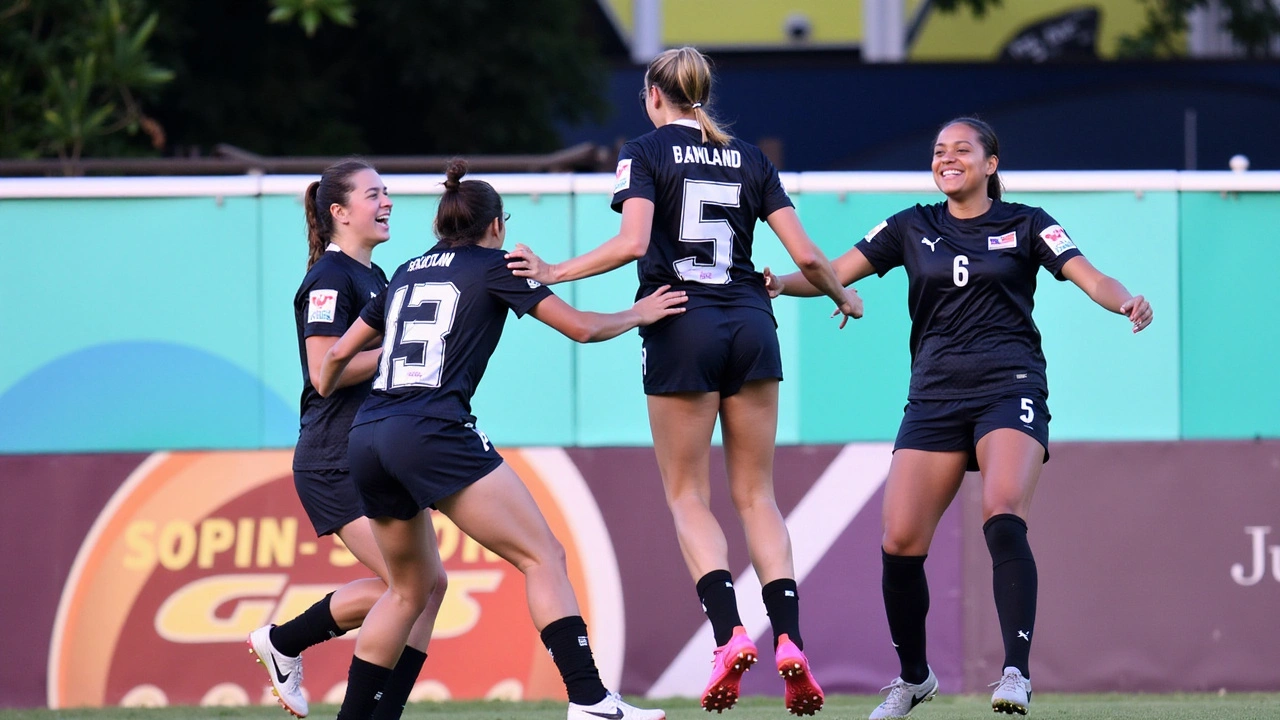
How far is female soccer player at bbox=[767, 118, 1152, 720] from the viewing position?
17.2 ft

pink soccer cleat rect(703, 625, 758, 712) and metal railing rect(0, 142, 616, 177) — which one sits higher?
metal railing rect(0, 142, 616, 177)

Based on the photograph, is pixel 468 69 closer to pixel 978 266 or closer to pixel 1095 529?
pixel 1095 529

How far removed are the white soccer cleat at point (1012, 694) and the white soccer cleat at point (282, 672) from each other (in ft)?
8.20

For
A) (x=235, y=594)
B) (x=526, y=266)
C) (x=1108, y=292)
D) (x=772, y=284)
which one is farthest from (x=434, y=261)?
(x=235, y=594)

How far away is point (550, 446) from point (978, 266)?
3281 millimetres

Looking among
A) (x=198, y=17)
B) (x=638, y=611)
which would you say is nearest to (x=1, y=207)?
(x=638, y=611)

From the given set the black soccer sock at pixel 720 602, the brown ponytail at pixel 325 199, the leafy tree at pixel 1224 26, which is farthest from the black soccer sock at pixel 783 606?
the leafy tree at pixel 1224 26

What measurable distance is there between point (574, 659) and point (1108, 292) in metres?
2.14

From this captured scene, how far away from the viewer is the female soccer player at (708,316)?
5062 millimetres

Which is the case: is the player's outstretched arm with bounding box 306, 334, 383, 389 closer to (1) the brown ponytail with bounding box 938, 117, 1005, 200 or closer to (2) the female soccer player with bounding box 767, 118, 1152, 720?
(2) the female soccer player with bounding box 767, 118, 1152, 720

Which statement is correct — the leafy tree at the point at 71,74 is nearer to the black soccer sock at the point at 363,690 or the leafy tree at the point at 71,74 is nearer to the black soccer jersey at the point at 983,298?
the black soccer sock at the point at 363,690

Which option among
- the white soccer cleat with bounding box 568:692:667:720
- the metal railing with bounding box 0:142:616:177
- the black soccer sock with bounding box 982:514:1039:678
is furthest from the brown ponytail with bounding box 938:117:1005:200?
the metal railing with bounding box 0:142:616:177

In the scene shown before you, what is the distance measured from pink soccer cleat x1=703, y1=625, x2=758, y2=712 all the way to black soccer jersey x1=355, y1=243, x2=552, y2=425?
3.54ft

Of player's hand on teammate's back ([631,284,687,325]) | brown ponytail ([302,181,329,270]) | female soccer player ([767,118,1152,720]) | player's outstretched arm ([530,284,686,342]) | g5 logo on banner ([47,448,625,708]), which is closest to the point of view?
player's outstretched arm ([530,284,686,342])
